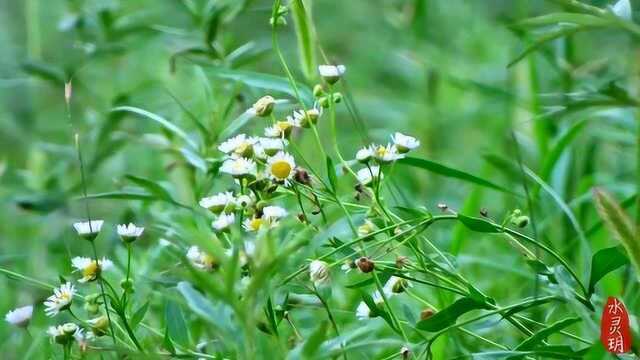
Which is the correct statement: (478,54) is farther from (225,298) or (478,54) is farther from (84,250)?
(225,298)

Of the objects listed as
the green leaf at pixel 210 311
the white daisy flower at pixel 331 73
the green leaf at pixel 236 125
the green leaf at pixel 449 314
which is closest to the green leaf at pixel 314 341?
the green leaf at pixel 210 311

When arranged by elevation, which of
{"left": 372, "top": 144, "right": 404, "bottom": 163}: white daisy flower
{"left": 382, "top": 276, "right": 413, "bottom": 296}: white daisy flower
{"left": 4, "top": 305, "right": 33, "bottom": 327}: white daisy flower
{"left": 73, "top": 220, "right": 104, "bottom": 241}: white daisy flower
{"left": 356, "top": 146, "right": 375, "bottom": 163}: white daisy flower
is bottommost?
{"left": 382, "top": 276, "right": 413, "bottom": 296}: white daisy flower

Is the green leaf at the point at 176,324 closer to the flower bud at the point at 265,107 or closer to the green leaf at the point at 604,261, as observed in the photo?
the flower bud at the point at 265,107

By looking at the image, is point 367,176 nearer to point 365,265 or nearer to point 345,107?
point 365,265

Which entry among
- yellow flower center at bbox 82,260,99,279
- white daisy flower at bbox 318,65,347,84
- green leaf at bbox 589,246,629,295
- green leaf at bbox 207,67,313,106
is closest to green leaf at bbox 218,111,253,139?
green leaf at bbox 207,67,313,106

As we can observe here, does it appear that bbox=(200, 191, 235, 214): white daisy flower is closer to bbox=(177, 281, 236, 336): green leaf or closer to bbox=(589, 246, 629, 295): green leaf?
bbox=(177, 281, 236, 336): green leaf

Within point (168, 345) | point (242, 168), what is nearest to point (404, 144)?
point (242, 168)
